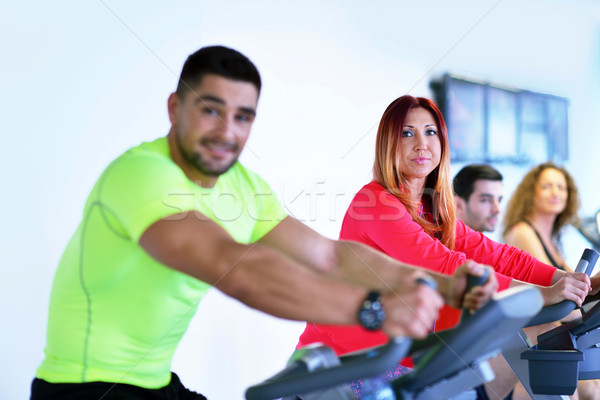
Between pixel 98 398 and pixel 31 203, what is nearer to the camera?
pixel 98 398

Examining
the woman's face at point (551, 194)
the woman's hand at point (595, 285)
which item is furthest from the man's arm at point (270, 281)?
the woman's face at point (551, 194)

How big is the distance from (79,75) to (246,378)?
178 centimetres

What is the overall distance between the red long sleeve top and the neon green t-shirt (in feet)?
2.35

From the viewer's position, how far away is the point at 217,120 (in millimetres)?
1296

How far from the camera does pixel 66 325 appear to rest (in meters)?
1.29

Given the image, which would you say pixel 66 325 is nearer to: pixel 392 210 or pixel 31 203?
pixel 392 210

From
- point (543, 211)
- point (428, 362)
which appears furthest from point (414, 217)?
point (543, 211)

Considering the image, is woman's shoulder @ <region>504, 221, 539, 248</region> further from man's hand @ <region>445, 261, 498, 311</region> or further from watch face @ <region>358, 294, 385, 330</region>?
watch face @ <region>358, 294, 385, 330</region>

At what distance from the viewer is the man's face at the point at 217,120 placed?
1.29m

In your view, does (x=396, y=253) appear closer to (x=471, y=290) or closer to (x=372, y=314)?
(x=471, y=290)

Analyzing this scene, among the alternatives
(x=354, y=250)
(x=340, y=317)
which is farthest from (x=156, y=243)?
(x=354, y=250)

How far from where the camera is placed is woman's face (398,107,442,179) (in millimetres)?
2246

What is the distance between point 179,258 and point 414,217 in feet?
4.24

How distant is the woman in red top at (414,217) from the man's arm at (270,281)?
1043mm
